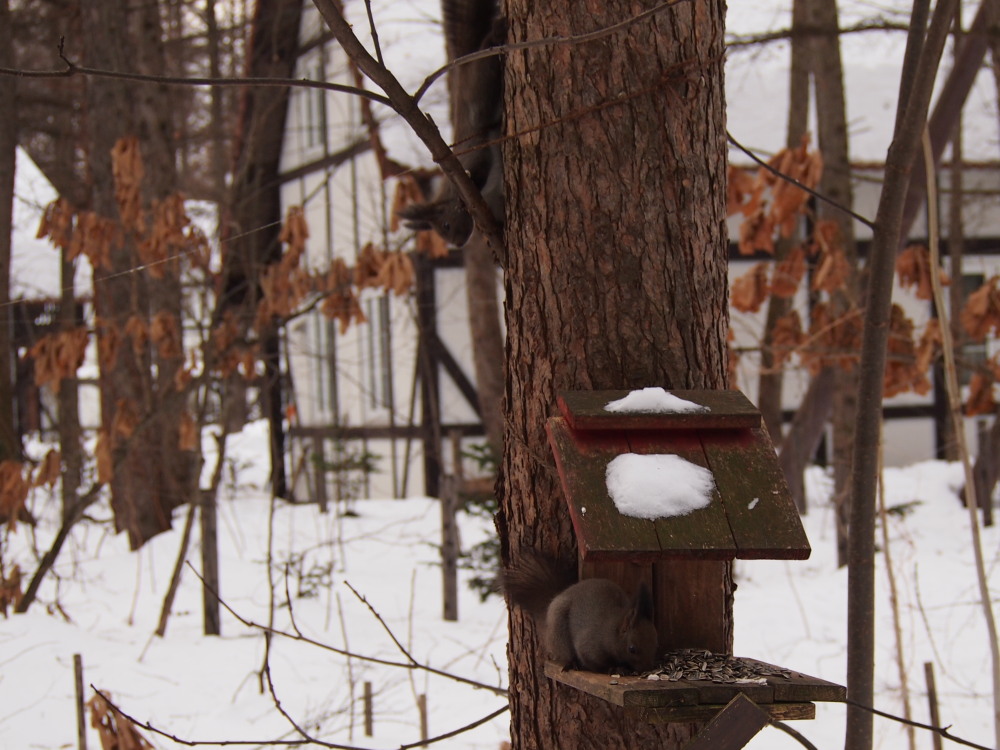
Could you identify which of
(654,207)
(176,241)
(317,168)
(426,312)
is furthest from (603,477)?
(317,168)

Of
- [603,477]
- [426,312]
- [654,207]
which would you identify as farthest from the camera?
[426,312]

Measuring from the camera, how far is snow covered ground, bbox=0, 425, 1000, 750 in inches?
195

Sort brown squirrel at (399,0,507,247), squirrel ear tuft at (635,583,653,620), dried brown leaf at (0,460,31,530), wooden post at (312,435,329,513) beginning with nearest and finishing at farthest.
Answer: squirrel ear tuft at (635,583,653,620) < brown squirrel at (399,0,507,247) < dried brown leaf at (0,460,31,530) < wooden post at (312,435,329,513)

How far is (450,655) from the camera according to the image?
6363 millimetres

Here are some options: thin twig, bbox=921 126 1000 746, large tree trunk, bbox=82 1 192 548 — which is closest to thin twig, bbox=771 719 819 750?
thin twig, bbox=921 126 1000 746

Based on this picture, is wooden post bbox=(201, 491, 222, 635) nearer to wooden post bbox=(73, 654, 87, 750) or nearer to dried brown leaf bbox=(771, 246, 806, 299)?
wooden post bbox=(73, 654, 87, 750)

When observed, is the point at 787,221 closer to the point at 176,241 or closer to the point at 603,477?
the point at 176,241

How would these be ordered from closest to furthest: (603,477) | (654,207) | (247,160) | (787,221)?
(603,477)
(654,207)
(787,221)
(247,160)

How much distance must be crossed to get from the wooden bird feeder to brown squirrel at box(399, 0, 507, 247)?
660 mm

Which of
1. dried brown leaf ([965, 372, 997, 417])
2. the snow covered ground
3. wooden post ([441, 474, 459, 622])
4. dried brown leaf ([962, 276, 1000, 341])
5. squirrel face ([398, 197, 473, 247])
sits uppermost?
squirrel face ([398, 197, 473, 247])

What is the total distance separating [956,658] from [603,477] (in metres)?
5.09

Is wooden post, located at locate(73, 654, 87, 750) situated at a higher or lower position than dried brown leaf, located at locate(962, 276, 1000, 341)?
lower

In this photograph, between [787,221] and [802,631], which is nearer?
[787,221]

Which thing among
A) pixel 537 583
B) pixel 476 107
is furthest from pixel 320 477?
pixel 537 583
